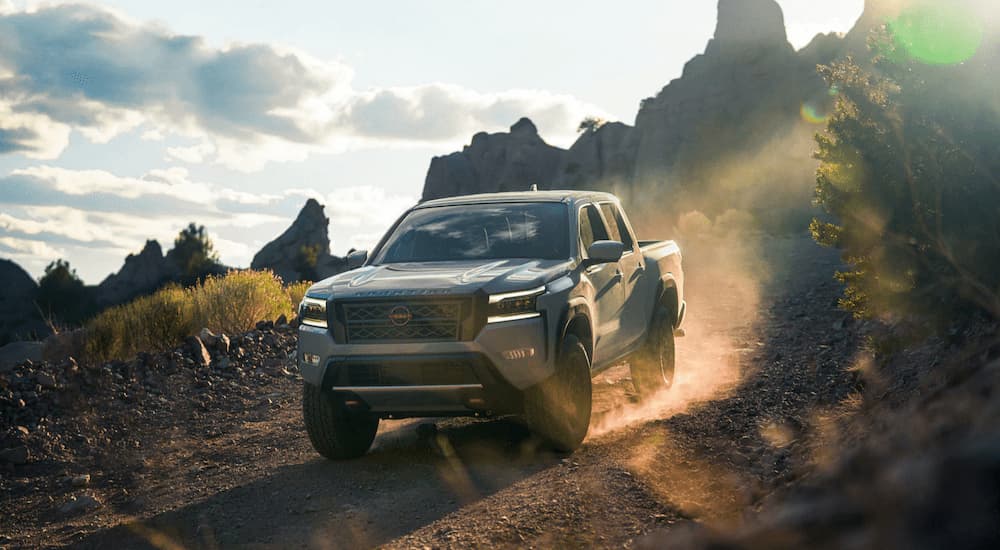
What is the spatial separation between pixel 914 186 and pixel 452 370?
4.29 meters

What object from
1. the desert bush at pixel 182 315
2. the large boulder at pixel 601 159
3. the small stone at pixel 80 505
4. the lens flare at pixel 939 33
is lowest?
the small stone at pixel 80 505

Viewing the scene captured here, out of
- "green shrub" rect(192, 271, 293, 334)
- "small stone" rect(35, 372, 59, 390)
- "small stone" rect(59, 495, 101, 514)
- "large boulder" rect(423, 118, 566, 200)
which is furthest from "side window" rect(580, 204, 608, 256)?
"large boulder" rect(423, 118, 566, 200)

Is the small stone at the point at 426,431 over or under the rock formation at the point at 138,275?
under

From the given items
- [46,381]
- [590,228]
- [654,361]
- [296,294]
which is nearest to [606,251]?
[590,228]

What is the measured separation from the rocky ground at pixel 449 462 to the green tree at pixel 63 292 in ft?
215

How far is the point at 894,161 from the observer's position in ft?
24.9

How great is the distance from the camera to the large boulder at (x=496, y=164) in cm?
9675

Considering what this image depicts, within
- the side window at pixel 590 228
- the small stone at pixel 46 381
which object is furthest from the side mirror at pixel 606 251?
the small stone at pixel 46 381

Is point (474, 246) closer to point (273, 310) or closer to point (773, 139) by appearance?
point (273, 310)

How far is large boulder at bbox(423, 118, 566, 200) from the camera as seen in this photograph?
96.8 metres

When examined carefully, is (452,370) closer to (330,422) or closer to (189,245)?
(330,422)

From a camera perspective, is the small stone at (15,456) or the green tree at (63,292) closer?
the small stone at (15,456)

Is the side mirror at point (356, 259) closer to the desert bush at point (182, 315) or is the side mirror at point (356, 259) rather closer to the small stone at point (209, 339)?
the small stone at point (209, 339)

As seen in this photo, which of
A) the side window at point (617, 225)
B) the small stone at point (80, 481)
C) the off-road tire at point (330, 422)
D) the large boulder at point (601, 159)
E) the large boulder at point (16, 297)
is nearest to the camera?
the off-road tire at point (330, 422)
